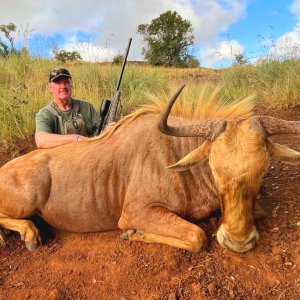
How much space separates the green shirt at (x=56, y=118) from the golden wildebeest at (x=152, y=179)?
105 centimetres

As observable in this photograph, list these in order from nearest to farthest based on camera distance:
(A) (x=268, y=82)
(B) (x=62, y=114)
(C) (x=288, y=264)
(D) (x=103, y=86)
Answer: (C) (x=288, y=264)
(B) (x=62, y=114)
(A) (x=268, y=82)
(D) (x=103, y=86)

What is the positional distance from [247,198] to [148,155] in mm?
1259

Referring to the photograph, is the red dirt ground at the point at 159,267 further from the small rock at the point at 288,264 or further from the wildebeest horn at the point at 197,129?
the wildebeest horn at the point at 197,129

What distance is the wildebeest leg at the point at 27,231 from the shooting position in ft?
13.9

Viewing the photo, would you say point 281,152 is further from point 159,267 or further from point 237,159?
point 159,267

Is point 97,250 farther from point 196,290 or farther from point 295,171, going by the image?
point 295,171

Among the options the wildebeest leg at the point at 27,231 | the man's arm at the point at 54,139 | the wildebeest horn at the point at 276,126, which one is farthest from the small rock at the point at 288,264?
the man's arm at the point at 54,139

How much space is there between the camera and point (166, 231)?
12.3 ft

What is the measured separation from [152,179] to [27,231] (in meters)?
1.45

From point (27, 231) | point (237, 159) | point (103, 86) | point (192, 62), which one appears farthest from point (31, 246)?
point (192, 62)

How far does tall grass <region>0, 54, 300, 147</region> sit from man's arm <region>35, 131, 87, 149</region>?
2686 mm

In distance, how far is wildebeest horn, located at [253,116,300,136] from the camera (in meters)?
3.35

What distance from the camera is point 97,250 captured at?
13.1 feet

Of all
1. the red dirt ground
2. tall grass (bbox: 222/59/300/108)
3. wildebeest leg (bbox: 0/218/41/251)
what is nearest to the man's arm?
wildebeest leg (bbox: 0/218/41/251)
